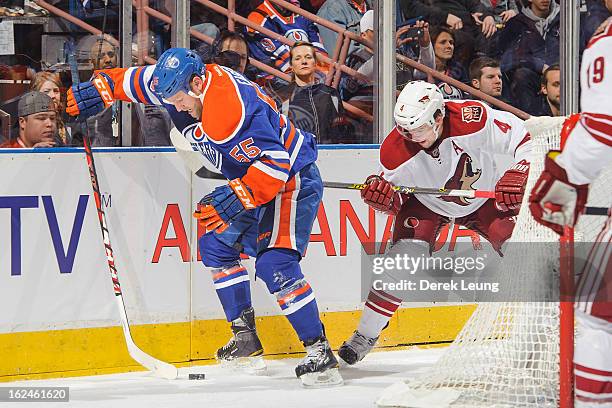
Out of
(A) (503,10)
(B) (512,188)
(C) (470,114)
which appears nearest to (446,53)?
(A) (503,10)

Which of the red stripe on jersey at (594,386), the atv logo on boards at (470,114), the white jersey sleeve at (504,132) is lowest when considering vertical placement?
the red stripe on jersey at (594,386)

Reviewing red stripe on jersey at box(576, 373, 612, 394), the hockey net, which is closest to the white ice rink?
the hockey net

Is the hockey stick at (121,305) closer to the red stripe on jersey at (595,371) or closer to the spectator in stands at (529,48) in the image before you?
the red stripe on jersey at (595,371)

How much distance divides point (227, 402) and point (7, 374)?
2.60 ft

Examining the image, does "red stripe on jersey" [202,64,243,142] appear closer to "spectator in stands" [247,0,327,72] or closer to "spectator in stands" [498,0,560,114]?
"spectator in stands" [247,0,327,72]

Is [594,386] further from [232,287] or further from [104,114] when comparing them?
[104,114]

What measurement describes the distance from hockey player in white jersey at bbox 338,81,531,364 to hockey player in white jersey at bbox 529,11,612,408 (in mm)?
1354

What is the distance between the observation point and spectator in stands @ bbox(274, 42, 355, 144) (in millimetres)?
4934

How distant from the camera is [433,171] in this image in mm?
4516

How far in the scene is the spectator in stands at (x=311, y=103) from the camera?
4.93m

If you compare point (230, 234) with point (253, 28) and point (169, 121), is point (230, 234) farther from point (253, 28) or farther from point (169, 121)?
point (253, 28)

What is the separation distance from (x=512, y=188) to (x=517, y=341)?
0.59 m

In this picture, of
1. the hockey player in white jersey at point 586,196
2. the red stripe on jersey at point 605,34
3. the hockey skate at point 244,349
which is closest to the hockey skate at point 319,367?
the hockey skate at point 244,349

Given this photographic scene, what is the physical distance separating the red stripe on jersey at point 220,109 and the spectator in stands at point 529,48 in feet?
5.88
